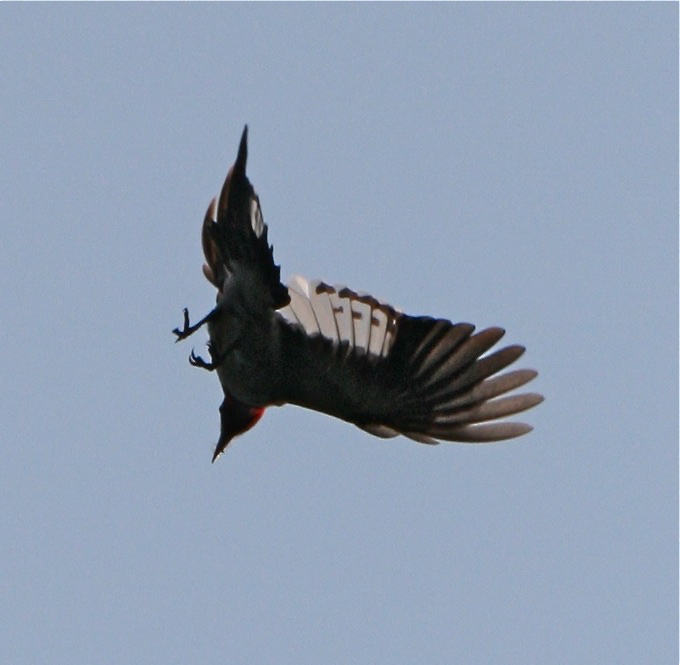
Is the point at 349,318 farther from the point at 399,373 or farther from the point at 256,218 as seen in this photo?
the point at 256,218

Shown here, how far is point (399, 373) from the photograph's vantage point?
9266 mm

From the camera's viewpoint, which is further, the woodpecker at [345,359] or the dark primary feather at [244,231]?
the woodpecker at [345,359]

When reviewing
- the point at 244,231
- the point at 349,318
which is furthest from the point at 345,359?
the point at 244,231

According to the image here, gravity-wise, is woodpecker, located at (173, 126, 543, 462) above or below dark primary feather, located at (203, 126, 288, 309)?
below

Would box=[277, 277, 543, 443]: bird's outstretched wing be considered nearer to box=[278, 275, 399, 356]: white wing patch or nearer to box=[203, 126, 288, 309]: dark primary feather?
box=[278, 275, 399, 356]: white wing patch

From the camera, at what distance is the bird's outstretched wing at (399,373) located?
9.13 metres

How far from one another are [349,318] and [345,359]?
10.8 inches

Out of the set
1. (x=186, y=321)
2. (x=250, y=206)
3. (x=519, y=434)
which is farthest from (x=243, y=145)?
(x=519, y=434)

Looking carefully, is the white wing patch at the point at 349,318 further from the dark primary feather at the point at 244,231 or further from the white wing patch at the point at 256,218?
the white wing patch at the point at 256,218

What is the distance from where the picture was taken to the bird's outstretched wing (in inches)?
360

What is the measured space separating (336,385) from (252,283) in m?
0.80

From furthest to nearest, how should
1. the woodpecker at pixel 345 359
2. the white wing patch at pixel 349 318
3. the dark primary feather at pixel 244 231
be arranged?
the white wing patch at pixel 349 318 → the woodpecker at pixel 345 359 → the dark primary feather at pixel 244 231

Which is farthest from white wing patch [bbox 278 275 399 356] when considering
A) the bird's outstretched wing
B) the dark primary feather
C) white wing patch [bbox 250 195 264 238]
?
white wing patch [bbox 250 195 264 238]

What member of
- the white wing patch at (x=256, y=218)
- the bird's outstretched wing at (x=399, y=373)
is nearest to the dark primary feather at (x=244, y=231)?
the white wing patch at (x=256, y=218)
